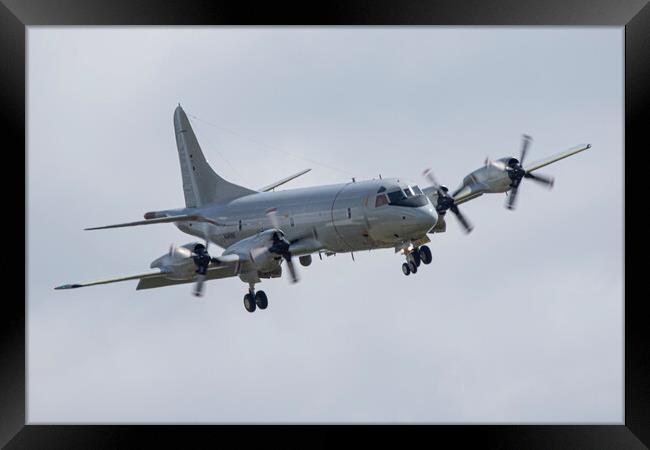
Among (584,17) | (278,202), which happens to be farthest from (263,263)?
(584,17)

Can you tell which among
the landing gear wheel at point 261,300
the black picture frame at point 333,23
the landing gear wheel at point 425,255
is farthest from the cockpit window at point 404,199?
the black picture frame at point 333,23

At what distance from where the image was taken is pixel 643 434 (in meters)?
34.9

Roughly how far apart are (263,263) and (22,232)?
14743mm

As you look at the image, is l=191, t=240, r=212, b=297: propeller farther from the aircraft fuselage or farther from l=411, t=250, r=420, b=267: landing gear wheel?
l=411, t=250, r=420, b=267: landing gear wheel

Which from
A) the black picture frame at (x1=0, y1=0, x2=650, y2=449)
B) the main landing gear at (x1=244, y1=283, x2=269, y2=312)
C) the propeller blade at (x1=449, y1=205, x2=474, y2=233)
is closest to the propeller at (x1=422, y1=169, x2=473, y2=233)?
the propeller blade at (x1=449, y1=205, x2=474, y2=233)

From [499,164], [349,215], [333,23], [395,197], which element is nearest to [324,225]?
[349,215]

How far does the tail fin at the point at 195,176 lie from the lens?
59047mm

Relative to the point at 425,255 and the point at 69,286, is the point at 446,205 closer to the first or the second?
the point at 425,255

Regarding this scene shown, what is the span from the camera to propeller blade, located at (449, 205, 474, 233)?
2035 inches

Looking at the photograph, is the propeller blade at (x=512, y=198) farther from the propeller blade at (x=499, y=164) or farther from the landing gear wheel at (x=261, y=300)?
the landing gear wheel at (x=261, y=300)

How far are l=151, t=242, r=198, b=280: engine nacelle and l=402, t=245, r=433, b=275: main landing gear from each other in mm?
8090

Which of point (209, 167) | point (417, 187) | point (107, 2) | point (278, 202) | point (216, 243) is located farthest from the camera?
point (209, 167)

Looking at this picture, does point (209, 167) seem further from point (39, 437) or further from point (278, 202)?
point (39, 437)

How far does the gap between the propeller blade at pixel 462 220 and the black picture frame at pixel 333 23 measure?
53.2 feet
